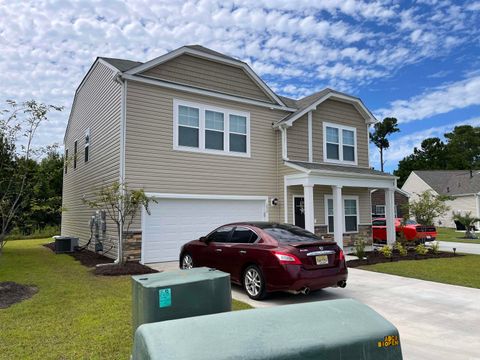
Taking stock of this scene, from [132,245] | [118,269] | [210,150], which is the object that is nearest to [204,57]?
[210,150]

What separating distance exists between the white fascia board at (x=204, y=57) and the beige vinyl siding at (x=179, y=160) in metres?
0.59

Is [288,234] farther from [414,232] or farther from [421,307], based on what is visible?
[414,232]

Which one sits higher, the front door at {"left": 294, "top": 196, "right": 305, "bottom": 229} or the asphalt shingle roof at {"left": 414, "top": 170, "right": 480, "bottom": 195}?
the asphalt shingle roof at {"left": 414, "top": 170, "right": 480, "bottom": 195}

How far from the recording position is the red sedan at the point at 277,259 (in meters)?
6.39

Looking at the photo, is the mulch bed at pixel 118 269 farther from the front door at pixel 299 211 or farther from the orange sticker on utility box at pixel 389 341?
the orange sticker on utility box at pixel 389 341

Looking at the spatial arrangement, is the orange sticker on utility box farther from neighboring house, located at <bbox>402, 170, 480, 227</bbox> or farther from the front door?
neighboring house, located at <bbox>402, 170, 480, 227</bbox>

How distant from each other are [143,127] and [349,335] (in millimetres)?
10521

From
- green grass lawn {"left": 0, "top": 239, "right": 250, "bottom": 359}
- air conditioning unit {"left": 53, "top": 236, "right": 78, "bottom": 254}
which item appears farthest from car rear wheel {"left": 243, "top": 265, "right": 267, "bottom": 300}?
air conditioning unit {"left": 53, "top": 236, "right": 78, "bottom": 254}

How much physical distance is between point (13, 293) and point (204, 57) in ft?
31.5

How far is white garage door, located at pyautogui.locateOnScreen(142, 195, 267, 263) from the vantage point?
11508mm

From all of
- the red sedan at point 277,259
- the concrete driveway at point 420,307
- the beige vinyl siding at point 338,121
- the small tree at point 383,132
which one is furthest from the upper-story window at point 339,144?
the small tree at point 383,132

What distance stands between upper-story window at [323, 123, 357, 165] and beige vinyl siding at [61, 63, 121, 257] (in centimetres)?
874

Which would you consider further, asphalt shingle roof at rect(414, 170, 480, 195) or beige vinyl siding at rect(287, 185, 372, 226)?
asphalt shingle roof at rect(414, 170, 480, 195)

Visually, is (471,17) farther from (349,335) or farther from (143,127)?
(349,335)
